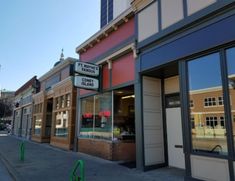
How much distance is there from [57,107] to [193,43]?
44.7 feet

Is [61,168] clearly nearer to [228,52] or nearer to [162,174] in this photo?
[162,174]

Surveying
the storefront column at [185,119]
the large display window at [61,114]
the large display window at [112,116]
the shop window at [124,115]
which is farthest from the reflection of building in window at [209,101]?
the large display window at [61,114]

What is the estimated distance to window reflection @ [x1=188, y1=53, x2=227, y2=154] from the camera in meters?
6.38

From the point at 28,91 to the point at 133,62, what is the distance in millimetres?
21894

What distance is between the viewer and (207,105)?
22.6 ft

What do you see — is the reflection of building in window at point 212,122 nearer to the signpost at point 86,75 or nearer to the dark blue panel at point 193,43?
the dark blue panel at point 193,43

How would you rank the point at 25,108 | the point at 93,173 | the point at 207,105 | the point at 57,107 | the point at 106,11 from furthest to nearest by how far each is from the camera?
the point at 106,11 < the point at 25,108 < the point at 57,107 < the point at 93,173 < the point at 207,105

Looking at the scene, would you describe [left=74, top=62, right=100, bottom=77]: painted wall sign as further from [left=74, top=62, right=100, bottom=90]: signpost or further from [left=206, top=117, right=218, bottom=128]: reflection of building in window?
[left=206, top=117, right=218, bottom=128]: reflection of building in window

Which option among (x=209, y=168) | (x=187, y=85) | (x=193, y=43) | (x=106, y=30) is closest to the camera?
(x=209, y=168)

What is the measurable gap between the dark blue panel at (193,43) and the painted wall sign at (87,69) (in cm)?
354

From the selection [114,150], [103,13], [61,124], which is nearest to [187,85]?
[114,150]

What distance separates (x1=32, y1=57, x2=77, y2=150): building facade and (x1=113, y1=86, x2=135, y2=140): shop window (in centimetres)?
374

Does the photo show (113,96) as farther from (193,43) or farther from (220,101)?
(220,101)

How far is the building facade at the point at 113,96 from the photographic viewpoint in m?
10.3
